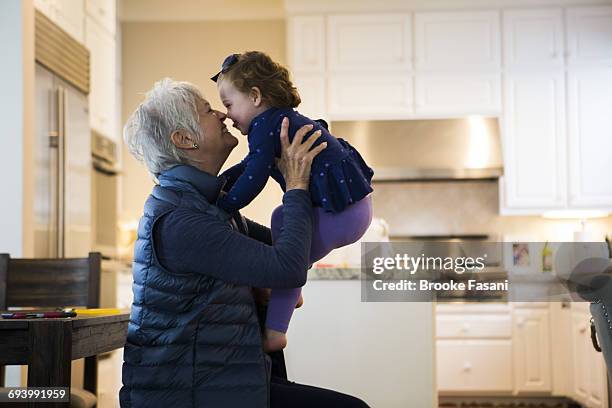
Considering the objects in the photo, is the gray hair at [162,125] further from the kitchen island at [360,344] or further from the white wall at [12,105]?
the white wall at [12,105]

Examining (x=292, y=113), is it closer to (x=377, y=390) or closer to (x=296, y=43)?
(x=377, y=390)

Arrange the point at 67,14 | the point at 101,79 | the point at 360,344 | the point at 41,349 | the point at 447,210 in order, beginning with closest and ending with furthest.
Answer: the point at 41,349 → the point at 360,344 → the point at 67,14 → the point at 101,79 → the point at 447,210

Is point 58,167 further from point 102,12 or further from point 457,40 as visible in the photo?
point 457,40

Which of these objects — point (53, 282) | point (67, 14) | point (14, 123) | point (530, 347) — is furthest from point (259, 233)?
point (530, 347)

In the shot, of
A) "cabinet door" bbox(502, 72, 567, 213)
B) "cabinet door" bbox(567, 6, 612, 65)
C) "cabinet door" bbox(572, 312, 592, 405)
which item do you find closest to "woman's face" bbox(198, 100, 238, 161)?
"cabinet door" bbox(572, 312, 592, 405)

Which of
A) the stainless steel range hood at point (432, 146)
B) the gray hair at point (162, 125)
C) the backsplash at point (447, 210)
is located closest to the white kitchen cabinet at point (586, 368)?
the backsplash at point (447, 210)

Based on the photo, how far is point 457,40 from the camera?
18.8 ft

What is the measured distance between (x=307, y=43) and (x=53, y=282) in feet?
11.6

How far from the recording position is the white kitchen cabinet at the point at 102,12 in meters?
4.32

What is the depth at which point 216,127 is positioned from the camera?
5.49 ft

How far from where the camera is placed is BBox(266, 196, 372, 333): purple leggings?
5.33ft

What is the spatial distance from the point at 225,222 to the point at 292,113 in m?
0.35

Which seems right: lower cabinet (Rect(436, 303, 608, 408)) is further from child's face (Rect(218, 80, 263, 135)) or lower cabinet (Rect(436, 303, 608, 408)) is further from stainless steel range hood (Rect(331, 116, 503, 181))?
child's face (Rect(218, 80, 263, 135))

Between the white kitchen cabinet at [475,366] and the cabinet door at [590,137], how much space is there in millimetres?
1159
